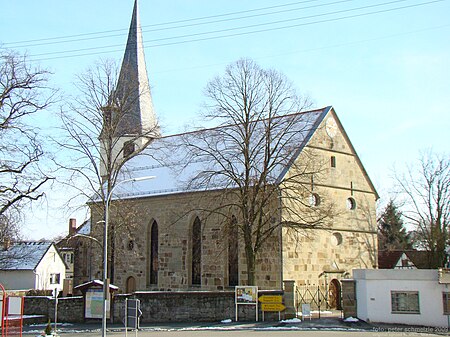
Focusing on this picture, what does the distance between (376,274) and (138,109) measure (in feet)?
78.7

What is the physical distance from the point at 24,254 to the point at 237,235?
2664cm

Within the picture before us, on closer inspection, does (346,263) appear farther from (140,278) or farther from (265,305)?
(140,278)

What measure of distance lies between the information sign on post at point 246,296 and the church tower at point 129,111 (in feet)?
30.3

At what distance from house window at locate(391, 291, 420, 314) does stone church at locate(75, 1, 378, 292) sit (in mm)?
5511

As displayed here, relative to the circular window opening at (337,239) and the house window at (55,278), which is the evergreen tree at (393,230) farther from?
the house window at (55,278)

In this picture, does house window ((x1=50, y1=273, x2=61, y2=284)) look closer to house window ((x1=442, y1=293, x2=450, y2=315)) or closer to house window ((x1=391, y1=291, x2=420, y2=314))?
house window ((x1=391, y1=291, x2=420, y2=314))

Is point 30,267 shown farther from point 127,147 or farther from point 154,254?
point 127,147

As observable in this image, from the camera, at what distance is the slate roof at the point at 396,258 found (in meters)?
53.0

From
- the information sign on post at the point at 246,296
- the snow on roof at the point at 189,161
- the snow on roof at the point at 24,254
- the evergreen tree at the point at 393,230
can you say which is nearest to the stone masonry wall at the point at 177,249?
the snow on roof at the point at 189,161

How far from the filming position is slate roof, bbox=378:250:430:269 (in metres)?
53.0

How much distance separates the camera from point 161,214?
35781 millimetres

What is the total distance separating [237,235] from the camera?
29.8m

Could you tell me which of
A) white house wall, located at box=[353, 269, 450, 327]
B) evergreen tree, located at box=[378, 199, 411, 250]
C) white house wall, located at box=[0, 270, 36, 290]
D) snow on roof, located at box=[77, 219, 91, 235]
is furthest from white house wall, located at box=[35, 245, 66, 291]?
evergreen tree, located at box=[378, 199, 411, 250]

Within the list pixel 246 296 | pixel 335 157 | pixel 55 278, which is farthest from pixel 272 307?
pixel 55 278
